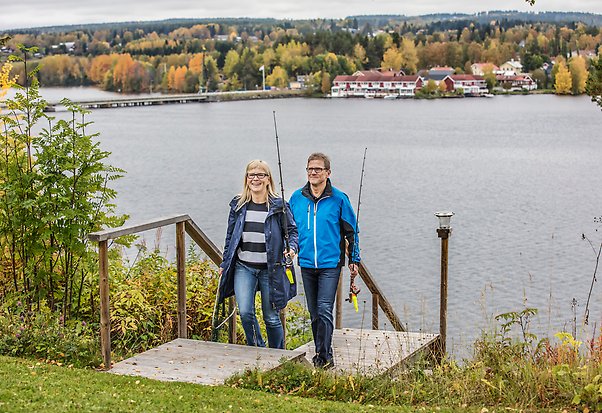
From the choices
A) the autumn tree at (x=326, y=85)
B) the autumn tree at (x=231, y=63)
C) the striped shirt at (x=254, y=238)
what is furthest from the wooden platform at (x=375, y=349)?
the autumn tree at (x=231, y=63)

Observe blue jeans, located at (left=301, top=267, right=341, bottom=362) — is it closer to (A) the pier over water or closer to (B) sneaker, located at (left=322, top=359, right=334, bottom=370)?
(B) sneaker, located at (left=322, top=359, right=334, bottom=370)

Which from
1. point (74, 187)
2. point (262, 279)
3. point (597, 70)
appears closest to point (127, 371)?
point (262, 279)

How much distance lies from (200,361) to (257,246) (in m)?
0.97

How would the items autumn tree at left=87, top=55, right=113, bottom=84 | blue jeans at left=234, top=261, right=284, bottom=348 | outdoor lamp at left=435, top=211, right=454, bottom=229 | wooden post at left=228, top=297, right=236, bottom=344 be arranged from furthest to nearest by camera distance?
1. autumn tree at left=87, top=55, right=113, bottom=84
2. outdoor lamp at left=435, top=211, right=454, bottom=229
3. wooden post at left=228, top=297, right=236, bottom=344
4. blue jeans at left=234, top=261, right=284, bottom=348

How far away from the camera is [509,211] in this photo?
34.8m

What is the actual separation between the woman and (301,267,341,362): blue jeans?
0.61 feet

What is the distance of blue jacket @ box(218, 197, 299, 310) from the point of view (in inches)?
275

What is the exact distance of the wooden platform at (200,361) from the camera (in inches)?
256

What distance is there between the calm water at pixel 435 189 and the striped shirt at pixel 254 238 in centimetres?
152

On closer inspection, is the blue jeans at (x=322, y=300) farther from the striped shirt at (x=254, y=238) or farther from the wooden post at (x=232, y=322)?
the wooden post at (x=232, y=322)

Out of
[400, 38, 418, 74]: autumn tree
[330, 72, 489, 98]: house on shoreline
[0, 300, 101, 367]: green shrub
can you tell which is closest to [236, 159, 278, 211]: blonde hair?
[0, 300, 101, 367]: green shrub

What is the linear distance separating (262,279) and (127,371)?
127cm

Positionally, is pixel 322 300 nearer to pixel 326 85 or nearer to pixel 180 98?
pixel 180 98

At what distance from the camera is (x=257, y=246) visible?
7.12 m
